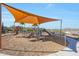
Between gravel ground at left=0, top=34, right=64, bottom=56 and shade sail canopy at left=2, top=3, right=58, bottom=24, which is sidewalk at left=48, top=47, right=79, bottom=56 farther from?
shade sail canopy at left=2, top=3, right=58, bottom=24

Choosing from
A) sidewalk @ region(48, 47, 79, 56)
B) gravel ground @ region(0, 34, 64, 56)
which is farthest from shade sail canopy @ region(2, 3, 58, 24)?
sidewalk @ region(48, 47, 79, 56)

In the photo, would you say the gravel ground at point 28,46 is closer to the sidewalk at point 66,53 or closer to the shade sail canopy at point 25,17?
the sidewalk at point 66,53

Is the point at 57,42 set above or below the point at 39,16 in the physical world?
below

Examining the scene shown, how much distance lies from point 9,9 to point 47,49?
701 millimetres

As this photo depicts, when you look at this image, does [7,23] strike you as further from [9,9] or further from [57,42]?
[57,42]

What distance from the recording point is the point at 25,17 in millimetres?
5488

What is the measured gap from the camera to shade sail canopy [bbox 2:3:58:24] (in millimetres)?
5469

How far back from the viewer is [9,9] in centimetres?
548

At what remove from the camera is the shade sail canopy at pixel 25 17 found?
215 inches

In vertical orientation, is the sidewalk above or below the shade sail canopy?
below

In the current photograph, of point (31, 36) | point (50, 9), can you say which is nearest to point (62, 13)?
point (50, 9)

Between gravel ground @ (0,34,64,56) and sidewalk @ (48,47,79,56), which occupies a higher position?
gravel ground @ (0,34,64,56)

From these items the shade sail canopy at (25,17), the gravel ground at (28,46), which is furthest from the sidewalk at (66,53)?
the shade sail canopy at (25,17)

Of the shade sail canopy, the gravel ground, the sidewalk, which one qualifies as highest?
the shade sail canopy
